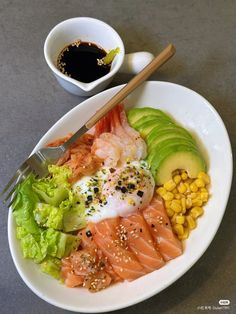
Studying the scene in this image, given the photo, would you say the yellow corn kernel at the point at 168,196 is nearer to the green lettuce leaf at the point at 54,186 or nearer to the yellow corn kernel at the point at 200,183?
the yellow corn kernel at the point at 200,183

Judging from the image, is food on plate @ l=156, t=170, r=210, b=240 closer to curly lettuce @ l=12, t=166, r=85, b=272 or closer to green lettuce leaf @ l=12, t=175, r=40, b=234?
curly lettuce @ l=12, t=166, r=85, b=272

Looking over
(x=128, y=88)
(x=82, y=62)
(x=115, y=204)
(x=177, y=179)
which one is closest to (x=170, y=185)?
(x=177, y=179)

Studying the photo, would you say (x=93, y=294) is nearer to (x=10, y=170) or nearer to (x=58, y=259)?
(x=58, y=259)

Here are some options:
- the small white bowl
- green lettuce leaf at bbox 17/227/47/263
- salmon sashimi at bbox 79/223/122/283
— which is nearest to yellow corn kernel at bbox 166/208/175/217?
salmon sashimi at bbox 79/223/122/283

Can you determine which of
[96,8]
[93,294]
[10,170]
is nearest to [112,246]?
[93,294]

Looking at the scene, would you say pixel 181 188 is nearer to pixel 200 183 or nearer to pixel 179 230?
pixel 200 183
